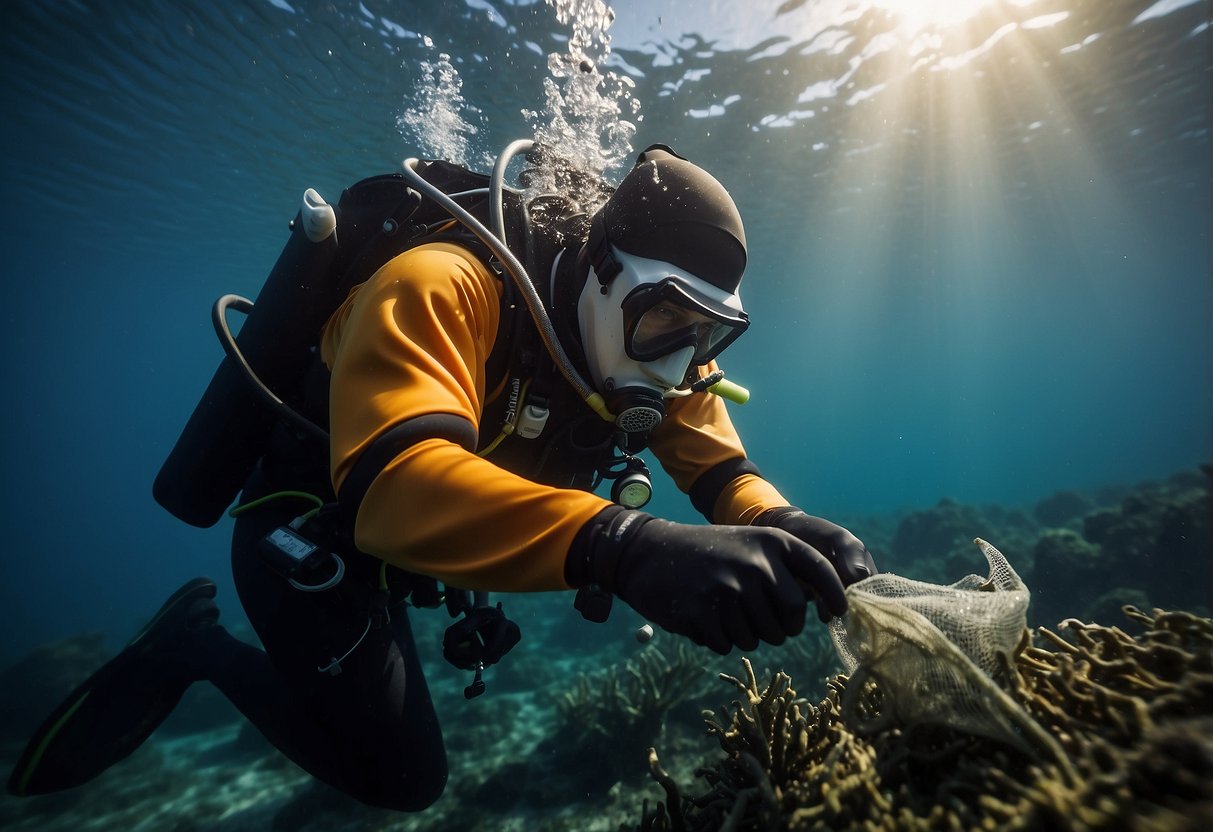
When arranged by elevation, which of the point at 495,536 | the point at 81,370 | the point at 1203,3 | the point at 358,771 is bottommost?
the point at 81,370

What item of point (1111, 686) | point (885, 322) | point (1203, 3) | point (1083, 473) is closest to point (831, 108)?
point (1203, 3)

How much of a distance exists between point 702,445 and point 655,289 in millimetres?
1311

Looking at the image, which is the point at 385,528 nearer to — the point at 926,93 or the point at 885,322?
the point at 926,93

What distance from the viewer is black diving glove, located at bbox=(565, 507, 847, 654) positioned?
1.47m

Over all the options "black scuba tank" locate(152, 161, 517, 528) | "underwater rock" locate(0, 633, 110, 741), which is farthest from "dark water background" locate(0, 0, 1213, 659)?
"underwater rock" locate(0, 633, 110, 741)

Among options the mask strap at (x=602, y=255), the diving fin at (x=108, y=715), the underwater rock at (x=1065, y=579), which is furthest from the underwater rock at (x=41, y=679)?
the underwater rock at (x=1065, y=579)

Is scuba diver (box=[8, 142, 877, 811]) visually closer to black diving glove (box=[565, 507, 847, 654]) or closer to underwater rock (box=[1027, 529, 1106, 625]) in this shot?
black diving glove (box=[565, 507, 847, 654])

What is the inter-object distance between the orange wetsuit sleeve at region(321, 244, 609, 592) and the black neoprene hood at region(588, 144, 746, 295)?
106 cm

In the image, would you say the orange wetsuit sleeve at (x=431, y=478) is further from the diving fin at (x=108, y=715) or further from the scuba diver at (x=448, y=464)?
the diving fin at (x=108, y=715)

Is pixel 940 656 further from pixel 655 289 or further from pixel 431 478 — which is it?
pixel 655 289

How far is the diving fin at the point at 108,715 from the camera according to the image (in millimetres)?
3805

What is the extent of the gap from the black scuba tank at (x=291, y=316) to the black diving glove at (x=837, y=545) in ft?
8.08

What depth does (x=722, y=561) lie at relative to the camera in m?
1.51

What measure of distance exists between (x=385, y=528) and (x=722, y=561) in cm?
109
